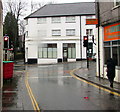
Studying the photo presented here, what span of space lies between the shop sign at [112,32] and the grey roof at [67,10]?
2751cm

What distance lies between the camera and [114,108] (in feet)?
24.0

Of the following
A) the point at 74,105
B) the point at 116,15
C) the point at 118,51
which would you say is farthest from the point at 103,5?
the point at 74,105

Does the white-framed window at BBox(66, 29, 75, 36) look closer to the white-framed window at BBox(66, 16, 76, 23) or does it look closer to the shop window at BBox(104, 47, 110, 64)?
the white-framed window at BBox(66, 16, 76, 23)

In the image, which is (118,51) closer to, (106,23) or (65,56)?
(106,23)

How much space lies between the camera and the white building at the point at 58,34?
139 ft

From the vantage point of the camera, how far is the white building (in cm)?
4234

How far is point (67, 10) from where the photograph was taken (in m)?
44.9

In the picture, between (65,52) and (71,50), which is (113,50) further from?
(65,52)

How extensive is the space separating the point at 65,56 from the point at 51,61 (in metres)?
3.04

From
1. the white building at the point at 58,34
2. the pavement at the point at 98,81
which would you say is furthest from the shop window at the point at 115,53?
the white building at the point at 58,34

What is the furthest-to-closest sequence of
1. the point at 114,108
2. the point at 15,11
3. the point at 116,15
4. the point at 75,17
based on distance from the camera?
the point at 15,11 → the point at 75,17 → the point at 116,15 → the point at 114,108

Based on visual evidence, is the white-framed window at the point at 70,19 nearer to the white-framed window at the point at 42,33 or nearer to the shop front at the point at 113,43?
the white-framed window at the point at 42,33

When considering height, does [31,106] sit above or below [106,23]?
below

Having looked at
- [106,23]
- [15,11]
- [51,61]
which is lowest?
[51,61]
